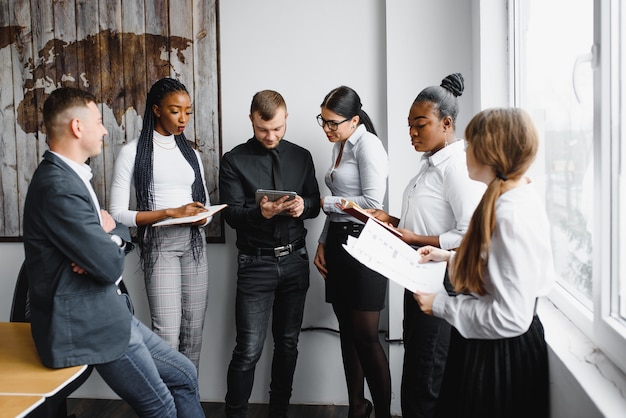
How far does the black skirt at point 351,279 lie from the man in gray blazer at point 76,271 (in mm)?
933

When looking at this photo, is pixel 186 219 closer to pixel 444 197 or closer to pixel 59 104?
pixel 59 104

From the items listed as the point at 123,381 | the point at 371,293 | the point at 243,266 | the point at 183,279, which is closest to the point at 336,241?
the point at 371,293

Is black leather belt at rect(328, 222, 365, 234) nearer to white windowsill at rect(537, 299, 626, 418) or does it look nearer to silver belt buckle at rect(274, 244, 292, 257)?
silver belt buckle at rect(274, 244, 292, 257)

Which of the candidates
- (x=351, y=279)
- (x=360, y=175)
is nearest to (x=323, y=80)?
(x=360, y=175)

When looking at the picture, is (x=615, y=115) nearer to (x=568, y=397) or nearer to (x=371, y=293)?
(x=568, y=397)

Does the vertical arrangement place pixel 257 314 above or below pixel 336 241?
below

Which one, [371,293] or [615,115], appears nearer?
[615,115]

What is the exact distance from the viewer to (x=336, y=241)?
8.35 feet

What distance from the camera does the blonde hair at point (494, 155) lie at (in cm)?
132

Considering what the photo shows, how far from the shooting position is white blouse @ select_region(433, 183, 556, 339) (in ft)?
4.20

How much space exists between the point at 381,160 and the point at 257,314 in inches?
36.8

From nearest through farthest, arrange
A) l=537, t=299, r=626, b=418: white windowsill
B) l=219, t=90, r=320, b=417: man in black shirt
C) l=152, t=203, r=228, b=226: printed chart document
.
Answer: l=537, t=299, r=626, b=418: white windowsill
l=152, t=203, r=228, b=226: printed chart document
l=219, t=90, r=320, b=417: man in black shirt

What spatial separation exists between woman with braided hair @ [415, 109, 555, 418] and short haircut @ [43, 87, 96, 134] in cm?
126

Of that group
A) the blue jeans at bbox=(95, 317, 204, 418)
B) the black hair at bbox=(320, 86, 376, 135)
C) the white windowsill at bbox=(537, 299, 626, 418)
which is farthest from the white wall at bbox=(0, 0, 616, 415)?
the white windowsill at bbox=(537, 299, 626, 418)
